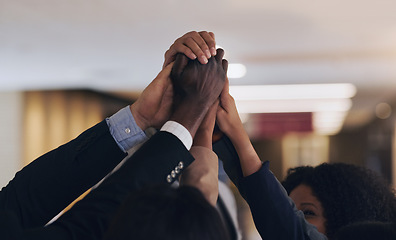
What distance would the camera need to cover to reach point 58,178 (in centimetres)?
85

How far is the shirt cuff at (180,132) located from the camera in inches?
29.6

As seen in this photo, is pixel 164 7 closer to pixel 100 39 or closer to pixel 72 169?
pixel 100 39

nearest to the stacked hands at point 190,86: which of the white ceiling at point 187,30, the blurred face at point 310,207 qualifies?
the blurred face at point 310,207

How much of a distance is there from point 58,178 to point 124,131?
0.14 m

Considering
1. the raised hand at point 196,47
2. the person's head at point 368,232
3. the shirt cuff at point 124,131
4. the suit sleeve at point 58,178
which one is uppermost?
the raised hand at point 196,47

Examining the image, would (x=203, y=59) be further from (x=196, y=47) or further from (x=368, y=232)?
(x=368, y=232)

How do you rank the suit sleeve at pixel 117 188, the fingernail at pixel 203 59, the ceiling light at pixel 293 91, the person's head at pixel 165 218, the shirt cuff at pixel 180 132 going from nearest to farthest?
the person's head at pixel 165 218 → the suit sleeve at pixel 117 188 → the shirt cuff at pixel 180 132 → the fingernail at pixel 203 59 → the ceiling light at pixel 293 91

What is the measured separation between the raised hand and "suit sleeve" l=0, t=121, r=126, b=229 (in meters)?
0.21

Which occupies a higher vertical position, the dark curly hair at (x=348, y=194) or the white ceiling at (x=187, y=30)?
the white ceiling at (x=187, y=30)

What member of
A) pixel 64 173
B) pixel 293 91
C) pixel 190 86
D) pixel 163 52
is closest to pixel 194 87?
pixel 190 86

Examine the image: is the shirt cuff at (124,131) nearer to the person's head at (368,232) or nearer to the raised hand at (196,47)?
the raised hand at (196,47)

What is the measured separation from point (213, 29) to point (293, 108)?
509 centimetres

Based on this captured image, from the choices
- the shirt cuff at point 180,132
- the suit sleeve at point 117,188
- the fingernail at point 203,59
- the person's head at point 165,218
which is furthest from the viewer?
the fingernail at point 203,59

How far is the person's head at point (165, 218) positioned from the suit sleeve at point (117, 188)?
11cm
